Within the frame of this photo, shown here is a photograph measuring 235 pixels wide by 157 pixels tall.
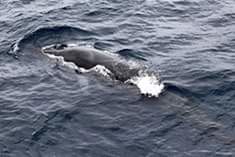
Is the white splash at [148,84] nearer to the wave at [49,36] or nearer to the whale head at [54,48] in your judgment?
the whale head at [54,48]

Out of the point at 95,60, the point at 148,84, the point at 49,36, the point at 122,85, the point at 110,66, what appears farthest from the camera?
the point at 49,36

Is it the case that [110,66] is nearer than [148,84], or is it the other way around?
[148,84]

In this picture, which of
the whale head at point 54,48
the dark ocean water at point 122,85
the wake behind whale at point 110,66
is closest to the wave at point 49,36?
the dark ocean water at point 122,85

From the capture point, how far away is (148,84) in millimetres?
20750

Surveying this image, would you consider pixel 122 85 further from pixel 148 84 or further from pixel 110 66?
pixel 110 66

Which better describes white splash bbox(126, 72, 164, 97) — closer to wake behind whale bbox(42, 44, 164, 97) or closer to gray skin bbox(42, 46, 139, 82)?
wake behind whale bbox(42, 44, 164, 97)

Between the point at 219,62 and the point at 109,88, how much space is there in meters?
5.79

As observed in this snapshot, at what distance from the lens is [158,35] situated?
26750mm

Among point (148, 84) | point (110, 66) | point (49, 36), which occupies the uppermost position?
point (110, 66)

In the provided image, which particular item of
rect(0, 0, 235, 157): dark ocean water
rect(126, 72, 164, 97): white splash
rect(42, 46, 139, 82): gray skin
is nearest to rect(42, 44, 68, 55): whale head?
rect(42, 46, 139, 82): gray skin

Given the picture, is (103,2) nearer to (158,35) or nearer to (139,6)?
(139,6)

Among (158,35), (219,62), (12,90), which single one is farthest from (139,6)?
(12,90)

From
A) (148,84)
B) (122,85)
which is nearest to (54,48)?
(122,85)

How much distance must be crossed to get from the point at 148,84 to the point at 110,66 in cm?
229
